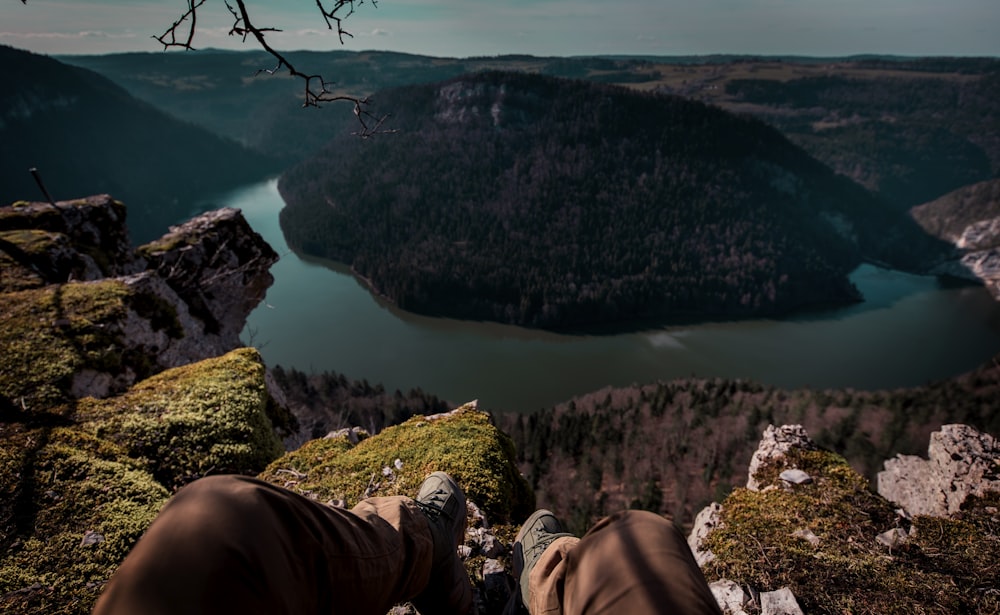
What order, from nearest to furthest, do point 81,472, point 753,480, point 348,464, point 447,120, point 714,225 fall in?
point 81,472 < point 348,464 < point 753,480 < point 714,225 < point 447,120

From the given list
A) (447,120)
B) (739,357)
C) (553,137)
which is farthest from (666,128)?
(739,357)

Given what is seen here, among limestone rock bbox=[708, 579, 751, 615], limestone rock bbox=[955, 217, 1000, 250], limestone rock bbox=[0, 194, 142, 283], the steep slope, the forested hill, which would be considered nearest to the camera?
limestone rock bbox=[708, 579, 751, 615]

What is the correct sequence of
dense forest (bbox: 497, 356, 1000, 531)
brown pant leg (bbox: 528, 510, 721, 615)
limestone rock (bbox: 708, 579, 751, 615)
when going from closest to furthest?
1. brown pant leg (bbox: 528, 510, 721, 615)
2. limestone rock (bbox: 708, 579, 751, 615)
3. dense forest (bbox: 497, 356, 1000, 531)

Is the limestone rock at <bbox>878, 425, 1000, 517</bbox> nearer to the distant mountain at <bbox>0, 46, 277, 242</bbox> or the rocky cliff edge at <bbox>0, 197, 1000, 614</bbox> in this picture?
the rocky cliff edge at <bbox>0, 197, 1000, 614</bbox>

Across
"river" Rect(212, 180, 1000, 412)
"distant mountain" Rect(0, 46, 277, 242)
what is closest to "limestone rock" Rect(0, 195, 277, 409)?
"river" Rect(212, 180, 1000, 412)

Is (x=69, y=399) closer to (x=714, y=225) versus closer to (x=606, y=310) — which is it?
(x=606, y=310)

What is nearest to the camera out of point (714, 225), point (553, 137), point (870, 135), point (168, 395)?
point (168, 395)
